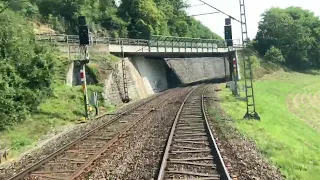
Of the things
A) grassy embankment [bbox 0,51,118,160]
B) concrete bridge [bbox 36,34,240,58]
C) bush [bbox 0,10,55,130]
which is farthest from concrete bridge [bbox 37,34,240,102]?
bush [bbox 0,10,55,130]

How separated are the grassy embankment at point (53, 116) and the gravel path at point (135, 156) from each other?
13.7ft

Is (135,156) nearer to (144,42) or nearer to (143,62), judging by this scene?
(143,62)

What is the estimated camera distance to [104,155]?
482 inches

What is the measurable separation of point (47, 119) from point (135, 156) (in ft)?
34.0

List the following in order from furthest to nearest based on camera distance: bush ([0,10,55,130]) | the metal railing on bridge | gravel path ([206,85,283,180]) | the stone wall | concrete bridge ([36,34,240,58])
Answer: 1. the stone wall
2. the metal railing on bridge
3. concrete bridge ([36,34,240,58])
4. bush ([0,10,55,130])
5. gravel path ([206,85,283,180])

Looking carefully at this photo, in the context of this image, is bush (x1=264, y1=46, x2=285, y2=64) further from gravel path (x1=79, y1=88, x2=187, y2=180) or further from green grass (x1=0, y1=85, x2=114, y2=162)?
gravel path (x1=79, y1=88, x2=187, y2=180)

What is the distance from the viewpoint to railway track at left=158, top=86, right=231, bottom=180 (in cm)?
934

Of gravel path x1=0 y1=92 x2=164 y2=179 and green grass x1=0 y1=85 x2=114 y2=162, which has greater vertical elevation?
green grass x1=0 y1=85 x2=114 y2=162

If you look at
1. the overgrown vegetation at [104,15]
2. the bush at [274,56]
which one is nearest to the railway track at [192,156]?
the overgrown vegetation at [104,15]

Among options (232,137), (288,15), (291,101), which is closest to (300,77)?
(288,15)

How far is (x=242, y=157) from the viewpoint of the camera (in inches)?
430

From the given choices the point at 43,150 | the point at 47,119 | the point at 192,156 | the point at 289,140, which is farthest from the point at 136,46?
the point at 192,156

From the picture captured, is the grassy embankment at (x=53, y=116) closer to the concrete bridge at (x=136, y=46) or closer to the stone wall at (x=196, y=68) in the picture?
the concrete bridge at (x=136, y=46)

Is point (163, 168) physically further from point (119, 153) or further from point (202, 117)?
point (202, 117)
